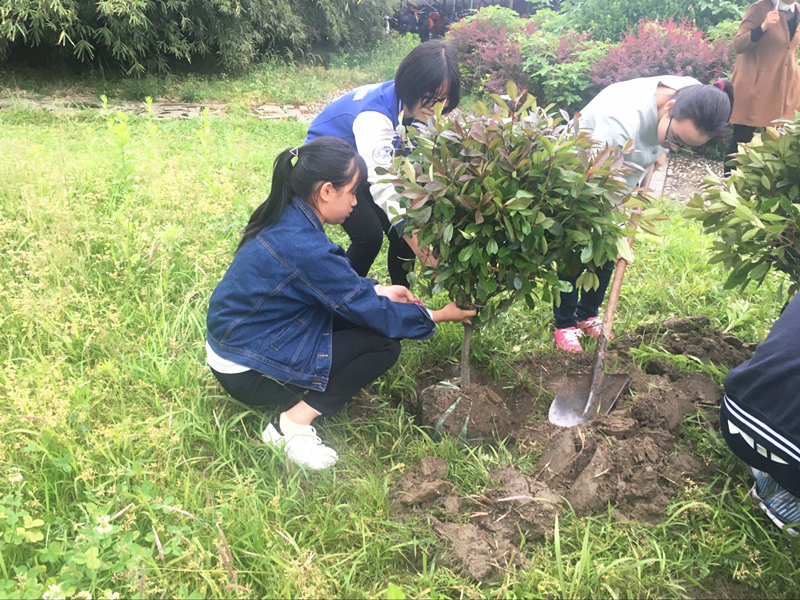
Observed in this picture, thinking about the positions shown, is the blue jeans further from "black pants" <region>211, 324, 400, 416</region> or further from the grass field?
"black pants" <region>211, 324, 400, 416</region>

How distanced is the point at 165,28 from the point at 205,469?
28.2 feet

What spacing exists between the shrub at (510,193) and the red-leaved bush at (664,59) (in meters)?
5.81

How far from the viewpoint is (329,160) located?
86.6 inches

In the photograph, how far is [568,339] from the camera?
10.3ft

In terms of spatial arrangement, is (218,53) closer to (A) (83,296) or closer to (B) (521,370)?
(A) (83,296)


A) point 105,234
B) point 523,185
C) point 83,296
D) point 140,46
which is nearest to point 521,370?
point 523,185

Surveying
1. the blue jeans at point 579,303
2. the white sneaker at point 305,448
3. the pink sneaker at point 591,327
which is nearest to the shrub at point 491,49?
the blue jeans at point 579,303

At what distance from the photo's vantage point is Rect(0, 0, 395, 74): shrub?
752 cm

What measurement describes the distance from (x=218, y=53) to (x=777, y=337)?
32.4 ft

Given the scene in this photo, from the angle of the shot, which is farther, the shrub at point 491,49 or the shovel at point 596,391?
the shrub at point 491,49

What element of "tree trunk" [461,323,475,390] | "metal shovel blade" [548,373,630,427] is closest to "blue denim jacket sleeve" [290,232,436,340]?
"tree trunk" [461,323,475,390]

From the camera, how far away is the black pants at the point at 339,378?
2.42 meters

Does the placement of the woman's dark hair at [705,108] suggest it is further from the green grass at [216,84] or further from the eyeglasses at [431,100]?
the green grass at [216,84]

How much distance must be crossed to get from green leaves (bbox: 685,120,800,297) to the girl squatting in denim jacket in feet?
3.69
